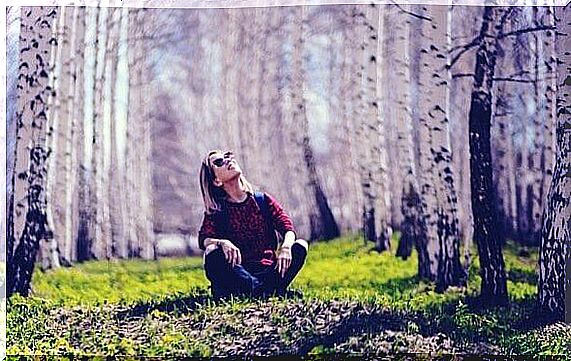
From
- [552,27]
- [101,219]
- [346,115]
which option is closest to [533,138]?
[552,27]

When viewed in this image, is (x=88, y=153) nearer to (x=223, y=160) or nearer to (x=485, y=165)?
(x=223, y=160)

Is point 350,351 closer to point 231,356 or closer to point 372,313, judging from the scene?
point 372,313

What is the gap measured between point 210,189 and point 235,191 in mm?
146

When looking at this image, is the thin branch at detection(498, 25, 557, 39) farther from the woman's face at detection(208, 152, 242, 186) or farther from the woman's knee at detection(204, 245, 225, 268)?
the woman's knee at detection(204, 245, 225, 268)

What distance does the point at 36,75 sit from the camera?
199 inches

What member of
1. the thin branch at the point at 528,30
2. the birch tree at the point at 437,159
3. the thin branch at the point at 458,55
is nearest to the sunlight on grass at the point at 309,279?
the birch tree at the point at 437,159

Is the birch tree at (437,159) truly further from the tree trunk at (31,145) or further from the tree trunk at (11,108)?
the tree trunk at (11,108)

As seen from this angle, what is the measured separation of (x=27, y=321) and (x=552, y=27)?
139 inches

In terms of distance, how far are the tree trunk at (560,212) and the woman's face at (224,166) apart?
1841 mm

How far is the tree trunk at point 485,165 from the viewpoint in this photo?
5.06 m

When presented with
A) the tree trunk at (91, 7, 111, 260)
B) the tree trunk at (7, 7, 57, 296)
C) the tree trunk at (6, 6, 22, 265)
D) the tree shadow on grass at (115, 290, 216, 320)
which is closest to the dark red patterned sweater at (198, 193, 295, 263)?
the tree shadow on grass at (115, 290, 216, 320)

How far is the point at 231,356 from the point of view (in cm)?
503

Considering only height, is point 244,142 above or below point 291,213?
above

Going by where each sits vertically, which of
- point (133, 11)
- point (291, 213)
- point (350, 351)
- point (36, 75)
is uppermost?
point (133, 11)
